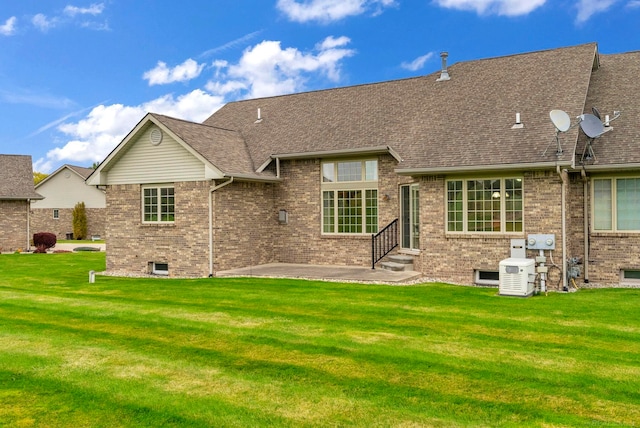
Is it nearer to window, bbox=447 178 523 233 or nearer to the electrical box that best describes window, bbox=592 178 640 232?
the electrical box

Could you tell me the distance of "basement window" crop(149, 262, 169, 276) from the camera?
17141 millimetres

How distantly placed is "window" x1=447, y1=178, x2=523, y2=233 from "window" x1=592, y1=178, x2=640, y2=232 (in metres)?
2.13

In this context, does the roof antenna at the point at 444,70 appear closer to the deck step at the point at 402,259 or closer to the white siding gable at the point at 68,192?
the deck step at the point at 402,259

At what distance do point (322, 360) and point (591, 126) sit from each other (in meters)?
9.81

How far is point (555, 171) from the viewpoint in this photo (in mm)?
12891

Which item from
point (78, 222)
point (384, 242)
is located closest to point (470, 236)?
point (384, 242)

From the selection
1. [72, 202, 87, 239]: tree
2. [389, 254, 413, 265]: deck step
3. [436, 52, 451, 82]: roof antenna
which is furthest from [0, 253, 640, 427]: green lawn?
[72, 202, 87, 239]: tree

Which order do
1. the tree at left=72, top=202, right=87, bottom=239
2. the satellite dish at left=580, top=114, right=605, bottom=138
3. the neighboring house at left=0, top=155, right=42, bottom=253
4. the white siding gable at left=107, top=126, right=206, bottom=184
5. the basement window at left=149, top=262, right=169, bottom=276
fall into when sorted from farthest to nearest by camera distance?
1. the tree at left=72, top=202, right=87, bottom=239
2. the neighboring house at left=0, top=155, right=42, bottom=253
3. the basement window at left=149, top=262, right=169, bottom=276
4. the white siding gable at left=107, top=126, right=206, bottom=184
5. the satellite dish at left=580, top=114, right=605, bottom=138

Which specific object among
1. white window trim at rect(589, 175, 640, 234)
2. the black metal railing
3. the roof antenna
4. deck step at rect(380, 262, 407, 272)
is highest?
the roof antenna

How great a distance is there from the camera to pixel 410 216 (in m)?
15.8

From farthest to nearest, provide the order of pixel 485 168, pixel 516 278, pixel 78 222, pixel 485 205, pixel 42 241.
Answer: pixel 78 222, pixel 42 241, pixel 485 205, pixel 485 168, pixel 516 278

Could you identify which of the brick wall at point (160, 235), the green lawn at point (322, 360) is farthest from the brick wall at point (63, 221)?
the green lawn at point (322, 360)

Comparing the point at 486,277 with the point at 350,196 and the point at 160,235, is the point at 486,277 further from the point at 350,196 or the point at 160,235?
the point at 160,235

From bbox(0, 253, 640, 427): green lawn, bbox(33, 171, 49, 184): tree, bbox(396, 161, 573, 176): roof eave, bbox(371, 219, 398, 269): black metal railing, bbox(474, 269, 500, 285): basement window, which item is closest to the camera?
bbox(0, 253, 640, 427): green lawn
